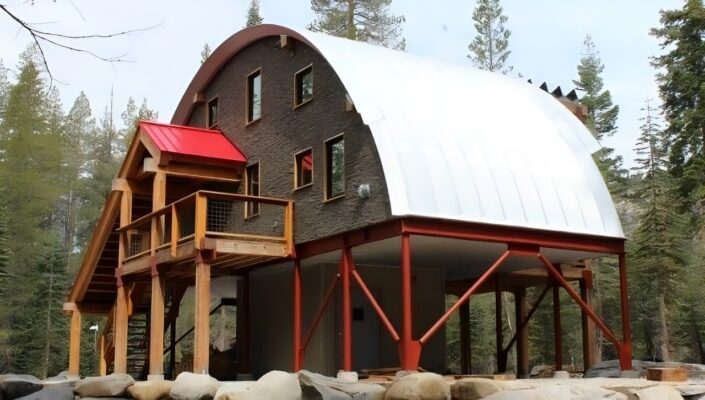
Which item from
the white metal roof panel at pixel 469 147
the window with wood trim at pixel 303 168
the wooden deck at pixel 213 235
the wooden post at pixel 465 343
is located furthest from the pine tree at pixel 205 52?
the window with wood trim at pixel 303 168

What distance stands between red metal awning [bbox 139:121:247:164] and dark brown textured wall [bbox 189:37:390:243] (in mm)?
335

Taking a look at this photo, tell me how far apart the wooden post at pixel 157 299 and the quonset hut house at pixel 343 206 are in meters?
0.05

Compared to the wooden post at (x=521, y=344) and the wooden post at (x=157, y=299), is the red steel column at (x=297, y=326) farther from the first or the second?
the wooden post at (x=521, y=344)

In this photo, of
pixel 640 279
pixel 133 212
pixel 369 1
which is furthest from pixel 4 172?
pixel 640 279

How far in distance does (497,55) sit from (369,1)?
26.3 feet

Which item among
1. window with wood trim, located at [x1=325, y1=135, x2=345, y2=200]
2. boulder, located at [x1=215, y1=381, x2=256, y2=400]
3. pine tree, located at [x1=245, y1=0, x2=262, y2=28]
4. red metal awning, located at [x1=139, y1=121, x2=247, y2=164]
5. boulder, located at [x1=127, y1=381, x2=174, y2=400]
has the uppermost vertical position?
pine tree, located at [x1=245, y1=0, x2=262, y2=28]

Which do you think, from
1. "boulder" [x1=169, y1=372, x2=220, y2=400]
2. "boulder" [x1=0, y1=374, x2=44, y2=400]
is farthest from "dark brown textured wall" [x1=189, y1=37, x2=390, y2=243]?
"boulder" [x1=0, y1=374, x2=44, y2=400]

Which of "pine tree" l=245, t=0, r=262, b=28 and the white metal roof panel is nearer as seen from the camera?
the white metal roof panel

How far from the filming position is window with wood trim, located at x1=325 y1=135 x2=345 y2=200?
1794 cm

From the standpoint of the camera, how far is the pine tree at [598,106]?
4953cm

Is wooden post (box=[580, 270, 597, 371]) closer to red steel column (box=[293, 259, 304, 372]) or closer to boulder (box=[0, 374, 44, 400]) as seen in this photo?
red steel column (box=[293, 259, 304, 372])

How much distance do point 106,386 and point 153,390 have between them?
1411mm

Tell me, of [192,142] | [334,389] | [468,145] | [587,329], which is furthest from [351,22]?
[334,389]

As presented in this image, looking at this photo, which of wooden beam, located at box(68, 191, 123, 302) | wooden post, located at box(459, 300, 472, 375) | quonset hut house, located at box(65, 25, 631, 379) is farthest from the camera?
wooden post, located at box(459, 300, 472, 375)
